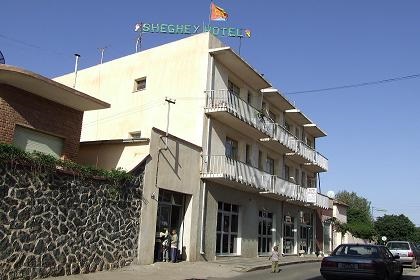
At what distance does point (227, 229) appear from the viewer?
1012 inches

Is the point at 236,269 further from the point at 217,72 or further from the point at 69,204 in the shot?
the point at 217,72

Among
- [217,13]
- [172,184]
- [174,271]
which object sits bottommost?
[174,271]

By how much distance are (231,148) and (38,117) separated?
11774 millimetres

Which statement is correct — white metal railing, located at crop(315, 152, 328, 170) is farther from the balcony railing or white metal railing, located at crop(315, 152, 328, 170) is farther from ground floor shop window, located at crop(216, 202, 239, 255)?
ground floor shop window, located at crop(216, 202, 239, 255)

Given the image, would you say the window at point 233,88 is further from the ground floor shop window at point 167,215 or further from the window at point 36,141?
the window at point 36,141

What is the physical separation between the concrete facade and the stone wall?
4.39 feet

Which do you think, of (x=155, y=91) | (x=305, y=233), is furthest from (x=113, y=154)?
(x=305, y=233)

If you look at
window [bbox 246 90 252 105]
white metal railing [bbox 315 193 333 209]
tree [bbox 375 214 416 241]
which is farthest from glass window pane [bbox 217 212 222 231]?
tree [bbox 375 214 416 241]

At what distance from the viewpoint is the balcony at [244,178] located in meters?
23.1

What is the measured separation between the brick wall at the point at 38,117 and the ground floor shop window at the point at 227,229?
879 cm

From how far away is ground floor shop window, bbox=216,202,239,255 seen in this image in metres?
24.9

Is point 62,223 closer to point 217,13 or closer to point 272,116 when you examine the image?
point 217,13

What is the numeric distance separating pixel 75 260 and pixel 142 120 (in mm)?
11016

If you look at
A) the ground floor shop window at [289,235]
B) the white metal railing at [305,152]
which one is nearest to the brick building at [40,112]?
the ground floor shop window at [289,235]
